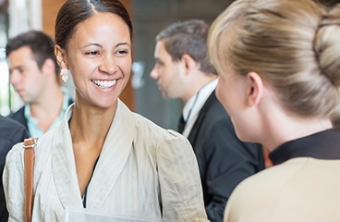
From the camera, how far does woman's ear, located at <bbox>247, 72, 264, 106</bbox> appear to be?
3.96 ft

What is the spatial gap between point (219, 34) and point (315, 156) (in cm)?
36

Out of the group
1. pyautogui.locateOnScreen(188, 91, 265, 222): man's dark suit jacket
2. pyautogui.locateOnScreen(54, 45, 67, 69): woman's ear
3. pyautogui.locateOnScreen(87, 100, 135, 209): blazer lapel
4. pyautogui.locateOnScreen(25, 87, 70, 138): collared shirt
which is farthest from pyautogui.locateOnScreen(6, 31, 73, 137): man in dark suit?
pyautogui.locateOnScreen(87, 100, 135, 209): blazer lapel

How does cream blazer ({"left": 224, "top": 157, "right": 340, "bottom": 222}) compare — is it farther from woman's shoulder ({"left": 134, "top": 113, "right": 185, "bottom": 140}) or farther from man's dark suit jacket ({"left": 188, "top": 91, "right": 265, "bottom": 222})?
man's dark suit jacket ({"left": 188, "top": 91, "right": 265, "bottom": 222})

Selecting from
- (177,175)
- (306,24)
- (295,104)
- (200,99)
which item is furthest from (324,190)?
(200,99)

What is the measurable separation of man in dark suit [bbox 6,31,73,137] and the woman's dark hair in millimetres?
1609

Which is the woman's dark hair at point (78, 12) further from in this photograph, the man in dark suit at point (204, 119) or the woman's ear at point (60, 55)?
the man in dark suit at point (204, 119)

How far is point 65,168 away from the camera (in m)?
1.95

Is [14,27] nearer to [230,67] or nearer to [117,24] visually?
[117,24]

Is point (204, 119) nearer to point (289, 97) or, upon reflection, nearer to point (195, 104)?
point (195, 104)

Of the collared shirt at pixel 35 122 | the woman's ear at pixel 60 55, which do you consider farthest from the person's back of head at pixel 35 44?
the woman's ear at pixel 60 55

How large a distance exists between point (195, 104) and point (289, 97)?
1925 millimetres

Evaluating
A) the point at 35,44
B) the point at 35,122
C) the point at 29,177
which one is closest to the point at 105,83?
the point at 29,177

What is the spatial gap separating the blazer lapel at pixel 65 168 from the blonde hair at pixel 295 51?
34.4 inches

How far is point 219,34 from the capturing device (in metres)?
1.30
